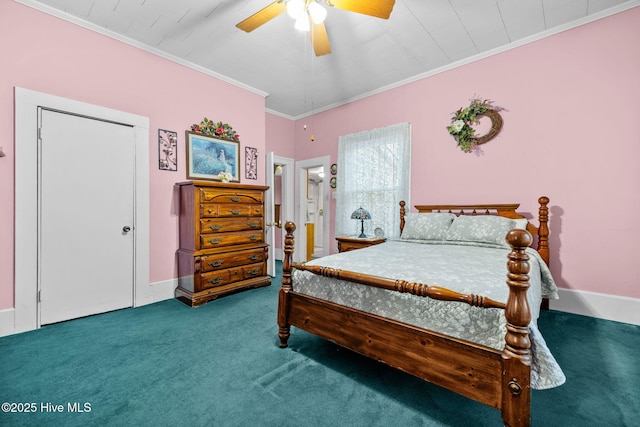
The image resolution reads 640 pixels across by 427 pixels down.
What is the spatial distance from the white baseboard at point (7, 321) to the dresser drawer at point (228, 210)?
1.73 meters

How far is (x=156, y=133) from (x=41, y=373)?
8.06ft

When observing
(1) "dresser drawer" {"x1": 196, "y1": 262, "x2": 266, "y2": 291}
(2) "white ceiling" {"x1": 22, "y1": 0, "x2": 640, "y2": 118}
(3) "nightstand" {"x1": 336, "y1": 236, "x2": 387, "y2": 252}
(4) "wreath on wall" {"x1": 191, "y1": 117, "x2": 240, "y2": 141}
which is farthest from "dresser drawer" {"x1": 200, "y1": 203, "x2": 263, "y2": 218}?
(2) "white ceiling" {"x1": 22, "y1": 0, "x2": 640, "y2": 118}

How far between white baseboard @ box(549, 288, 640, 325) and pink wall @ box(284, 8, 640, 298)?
7 cm

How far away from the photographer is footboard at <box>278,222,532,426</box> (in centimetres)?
112

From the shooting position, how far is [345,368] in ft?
6.04

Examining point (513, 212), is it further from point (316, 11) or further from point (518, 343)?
point (316, 11)

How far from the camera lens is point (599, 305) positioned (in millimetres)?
2654

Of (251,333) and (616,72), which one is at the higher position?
(616,72)

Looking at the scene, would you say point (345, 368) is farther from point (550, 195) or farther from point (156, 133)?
point (156, 133)

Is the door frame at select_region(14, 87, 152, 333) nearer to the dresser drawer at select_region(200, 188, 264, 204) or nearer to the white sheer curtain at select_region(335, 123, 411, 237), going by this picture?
the dresser drawer at select_region(200, 188, 264, 204)

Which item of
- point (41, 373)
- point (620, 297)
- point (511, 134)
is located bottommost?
point (41, 373)

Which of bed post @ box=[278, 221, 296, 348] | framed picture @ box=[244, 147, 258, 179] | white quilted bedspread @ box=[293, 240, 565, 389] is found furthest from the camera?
framed picture @ box=[244, 147, 258, 179]

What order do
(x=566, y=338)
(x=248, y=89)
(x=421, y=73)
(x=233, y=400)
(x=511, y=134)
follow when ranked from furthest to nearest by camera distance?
(x=248, y=89) < (x=421, y=73) < (x=511, y=134) < (x=566, y=338) < (x=233, y=400)

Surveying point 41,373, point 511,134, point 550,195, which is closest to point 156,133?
point 41,373
